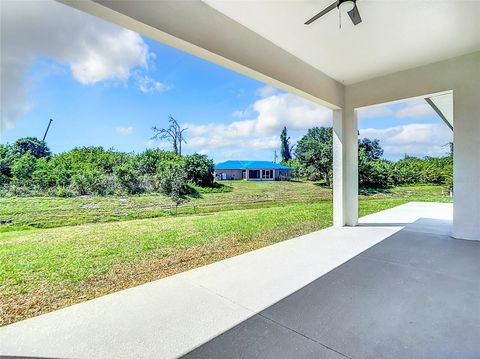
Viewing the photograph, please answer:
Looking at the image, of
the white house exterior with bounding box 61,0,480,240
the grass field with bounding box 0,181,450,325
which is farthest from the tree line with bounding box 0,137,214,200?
the white house exterior with bounding box 61,0,480,240

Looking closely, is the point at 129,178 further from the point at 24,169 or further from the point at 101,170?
the point at 24,169

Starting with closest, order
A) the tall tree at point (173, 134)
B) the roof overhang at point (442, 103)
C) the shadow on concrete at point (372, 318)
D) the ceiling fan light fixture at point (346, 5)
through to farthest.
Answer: the shadow on concrete at point (372, 318) < the ceiling fan light fixture at point (346, 5) < the tall tree at point (173, 134) < the roof overhang at point (442, 103)

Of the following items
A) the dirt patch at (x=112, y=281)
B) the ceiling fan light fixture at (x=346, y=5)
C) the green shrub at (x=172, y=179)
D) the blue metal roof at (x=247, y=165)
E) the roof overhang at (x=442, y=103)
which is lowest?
the dirt patch at (x=112, y=281)

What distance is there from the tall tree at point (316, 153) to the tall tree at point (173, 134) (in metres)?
4.14

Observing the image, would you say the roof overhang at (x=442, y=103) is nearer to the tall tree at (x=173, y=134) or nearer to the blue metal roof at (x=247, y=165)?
the blue metal roof at (x=247, y=165)

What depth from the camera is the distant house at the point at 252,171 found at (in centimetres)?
482

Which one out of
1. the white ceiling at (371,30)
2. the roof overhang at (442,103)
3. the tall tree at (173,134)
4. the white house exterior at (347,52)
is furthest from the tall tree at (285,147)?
the tall tree at (173,134)

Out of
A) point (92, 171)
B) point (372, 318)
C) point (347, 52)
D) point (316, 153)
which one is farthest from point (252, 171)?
point (372, 318)

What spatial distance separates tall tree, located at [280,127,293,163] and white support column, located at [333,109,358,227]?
6.96 feet

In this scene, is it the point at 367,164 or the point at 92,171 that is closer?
the point at 92,171

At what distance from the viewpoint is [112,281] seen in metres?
2.62

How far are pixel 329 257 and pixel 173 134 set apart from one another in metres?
3.00

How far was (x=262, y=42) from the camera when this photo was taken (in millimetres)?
3303

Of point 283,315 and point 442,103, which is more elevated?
point 442,103
